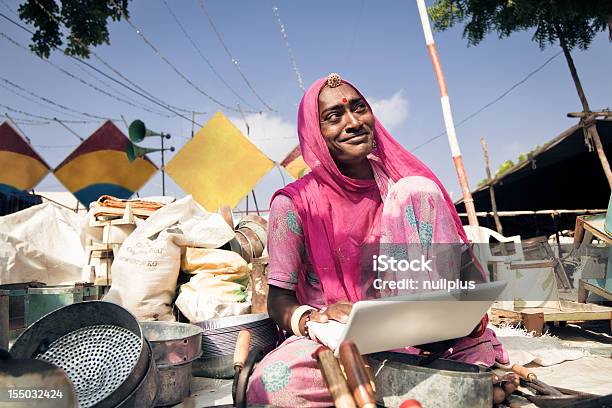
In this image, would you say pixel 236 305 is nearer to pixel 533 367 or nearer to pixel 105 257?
pixel 105 257

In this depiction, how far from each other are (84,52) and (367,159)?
601 centimetres

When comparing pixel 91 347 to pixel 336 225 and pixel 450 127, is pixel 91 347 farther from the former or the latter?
pixel 450 127

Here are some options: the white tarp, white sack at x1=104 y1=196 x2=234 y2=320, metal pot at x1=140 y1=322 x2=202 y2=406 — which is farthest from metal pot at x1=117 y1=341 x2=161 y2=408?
the white tarp

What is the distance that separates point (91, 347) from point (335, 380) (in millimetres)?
1428

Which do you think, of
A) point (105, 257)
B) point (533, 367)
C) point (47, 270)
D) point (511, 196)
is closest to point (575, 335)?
point (533, 367)

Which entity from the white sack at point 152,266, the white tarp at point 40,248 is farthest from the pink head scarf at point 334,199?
the white tarp at point 40,248

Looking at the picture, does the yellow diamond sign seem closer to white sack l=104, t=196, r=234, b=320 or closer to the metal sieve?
white sack l=104, t=196, r=234, b=320

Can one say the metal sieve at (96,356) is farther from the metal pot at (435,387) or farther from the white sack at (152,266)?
the white sack at (152,266)

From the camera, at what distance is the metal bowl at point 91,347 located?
1.74 m

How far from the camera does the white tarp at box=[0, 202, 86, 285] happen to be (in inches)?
140

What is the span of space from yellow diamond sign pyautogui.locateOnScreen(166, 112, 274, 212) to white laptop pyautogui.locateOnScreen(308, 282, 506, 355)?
15.9 ft

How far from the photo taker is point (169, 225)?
3.47 metres

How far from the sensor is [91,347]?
75.4 inches

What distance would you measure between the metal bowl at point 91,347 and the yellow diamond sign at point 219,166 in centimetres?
405
